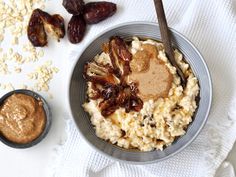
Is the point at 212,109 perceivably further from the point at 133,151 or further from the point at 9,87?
the point at 9,87

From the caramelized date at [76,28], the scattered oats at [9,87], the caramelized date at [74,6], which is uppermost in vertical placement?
the caramelized date at [74,6]

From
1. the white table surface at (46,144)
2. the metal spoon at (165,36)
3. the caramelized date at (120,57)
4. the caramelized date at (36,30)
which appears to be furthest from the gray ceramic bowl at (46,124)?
the metal spoon at (165,36)

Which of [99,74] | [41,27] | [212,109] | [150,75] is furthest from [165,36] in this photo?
[41,27]

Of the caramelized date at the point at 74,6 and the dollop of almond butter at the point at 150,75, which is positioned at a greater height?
the caramelized date at the point at 74,6

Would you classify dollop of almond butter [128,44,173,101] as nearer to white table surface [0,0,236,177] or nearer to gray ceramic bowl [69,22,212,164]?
gray ceramic bowl [69,22,212,164]

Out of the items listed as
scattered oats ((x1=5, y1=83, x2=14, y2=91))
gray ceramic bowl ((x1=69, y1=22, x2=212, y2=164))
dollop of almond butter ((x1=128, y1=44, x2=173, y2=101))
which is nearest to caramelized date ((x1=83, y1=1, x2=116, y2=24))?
gray ceramic bowl ((x1=69, y1=22, x2=212, y2=164))

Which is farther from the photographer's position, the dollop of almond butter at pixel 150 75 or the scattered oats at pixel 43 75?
the scattered oats at pixel 43 75

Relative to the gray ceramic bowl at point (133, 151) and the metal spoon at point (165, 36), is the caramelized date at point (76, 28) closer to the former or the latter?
the gray ceramic bowl at point (133, 151)
